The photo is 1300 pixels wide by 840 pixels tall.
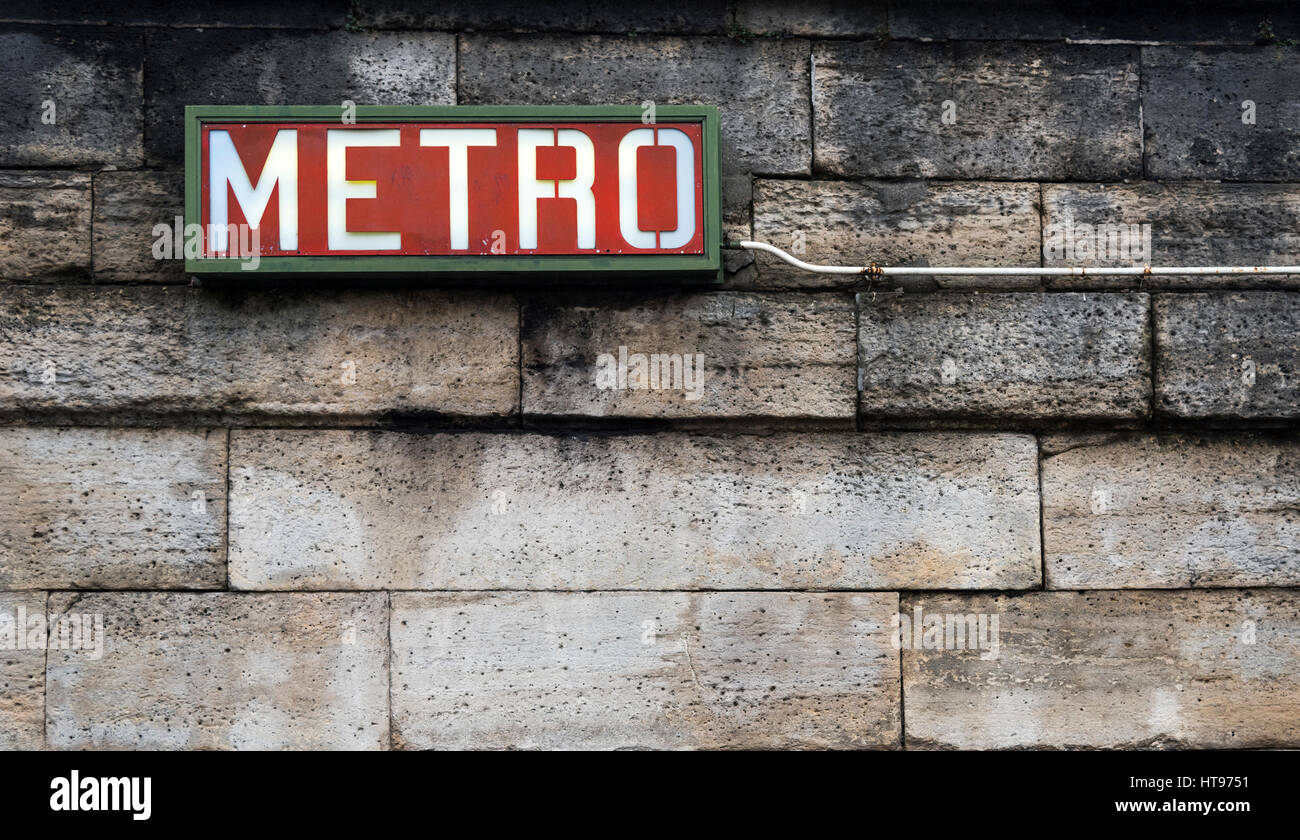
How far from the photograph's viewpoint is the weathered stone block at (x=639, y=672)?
186 inches

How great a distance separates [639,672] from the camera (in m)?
4.76

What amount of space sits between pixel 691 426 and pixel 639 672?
1.12 m

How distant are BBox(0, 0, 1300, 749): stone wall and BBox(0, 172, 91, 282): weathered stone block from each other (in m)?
0.01

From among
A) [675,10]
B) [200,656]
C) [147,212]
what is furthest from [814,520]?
[147,212]

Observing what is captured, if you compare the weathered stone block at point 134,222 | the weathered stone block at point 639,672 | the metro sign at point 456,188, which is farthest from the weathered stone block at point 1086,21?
the weathered stone block at point 134,222

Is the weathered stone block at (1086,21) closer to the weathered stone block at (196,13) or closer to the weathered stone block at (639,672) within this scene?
the weathered stone block at (196,13)

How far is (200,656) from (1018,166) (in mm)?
4293

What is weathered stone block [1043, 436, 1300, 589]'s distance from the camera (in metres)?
4.88

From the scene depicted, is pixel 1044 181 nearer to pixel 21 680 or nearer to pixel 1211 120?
pixel 1211 120

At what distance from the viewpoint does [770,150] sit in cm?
499

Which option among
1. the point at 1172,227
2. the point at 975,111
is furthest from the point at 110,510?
the point at 1172,227

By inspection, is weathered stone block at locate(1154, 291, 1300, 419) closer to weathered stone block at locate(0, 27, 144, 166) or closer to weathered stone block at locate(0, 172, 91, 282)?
weathered stone block at locate(0, 27, 144, 166)

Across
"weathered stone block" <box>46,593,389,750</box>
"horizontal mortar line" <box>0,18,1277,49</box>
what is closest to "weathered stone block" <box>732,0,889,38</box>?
"horizontal mortar line" <box>0,18,1277,49</box>

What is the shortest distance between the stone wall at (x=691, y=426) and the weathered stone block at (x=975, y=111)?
2 cm
